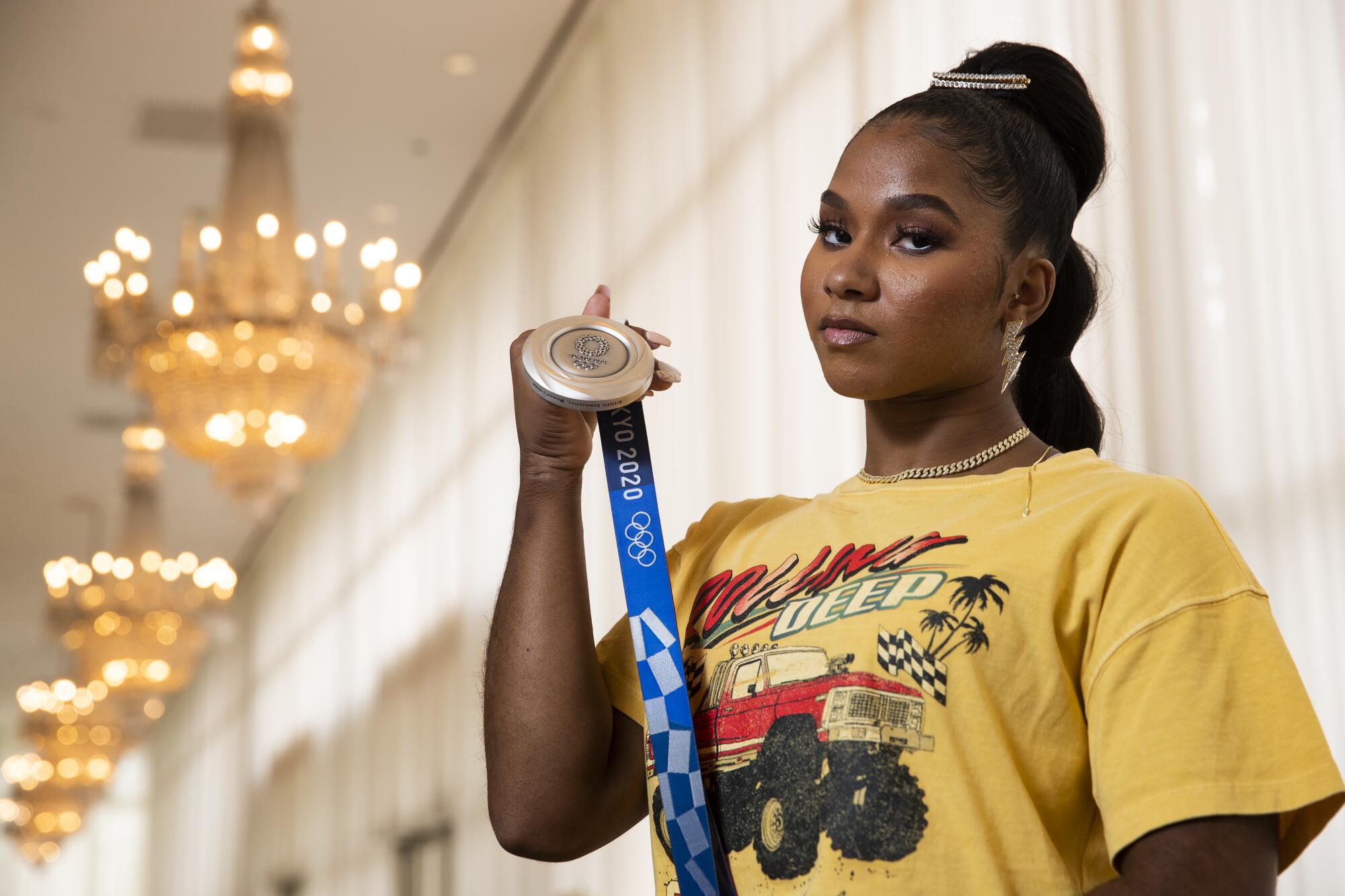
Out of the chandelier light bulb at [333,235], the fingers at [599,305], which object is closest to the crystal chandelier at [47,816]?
the chandelier light bulb at [333,235]

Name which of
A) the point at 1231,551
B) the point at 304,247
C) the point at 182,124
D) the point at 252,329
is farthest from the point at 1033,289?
the point at 182,124

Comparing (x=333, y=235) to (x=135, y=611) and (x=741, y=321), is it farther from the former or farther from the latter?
(x=135, y=611)

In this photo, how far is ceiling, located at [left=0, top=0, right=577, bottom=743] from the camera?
7.13m

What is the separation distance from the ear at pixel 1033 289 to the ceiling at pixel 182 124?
6.00m

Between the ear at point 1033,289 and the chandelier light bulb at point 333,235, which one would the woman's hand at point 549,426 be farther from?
the chandelier light bulb at point 333,235

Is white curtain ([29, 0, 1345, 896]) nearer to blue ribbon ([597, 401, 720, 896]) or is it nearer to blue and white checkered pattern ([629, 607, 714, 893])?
blue ribbon ([597, 401, 720, 896])

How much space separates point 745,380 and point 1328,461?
2.54 m

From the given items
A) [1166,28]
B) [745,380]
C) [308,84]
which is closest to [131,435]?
[308,84]

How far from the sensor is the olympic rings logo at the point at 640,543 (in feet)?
4.82

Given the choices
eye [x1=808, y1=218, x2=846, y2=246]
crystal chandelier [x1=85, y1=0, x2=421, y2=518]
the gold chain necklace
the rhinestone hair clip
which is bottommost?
the gold chain necklace

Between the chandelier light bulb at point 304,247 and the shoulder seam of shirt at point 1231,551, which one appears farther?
the chandelier light bulb at point 304,247

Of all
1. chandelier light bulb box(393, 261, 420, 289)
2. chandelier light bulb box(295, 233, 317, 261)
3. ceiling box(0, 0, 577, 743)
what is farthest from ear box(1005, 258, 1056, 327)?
ceiling box(0, 0, 577, 743)

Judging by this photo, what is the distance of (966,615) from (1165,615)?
0.16 m

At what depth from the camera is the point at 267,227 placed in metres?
5.82
